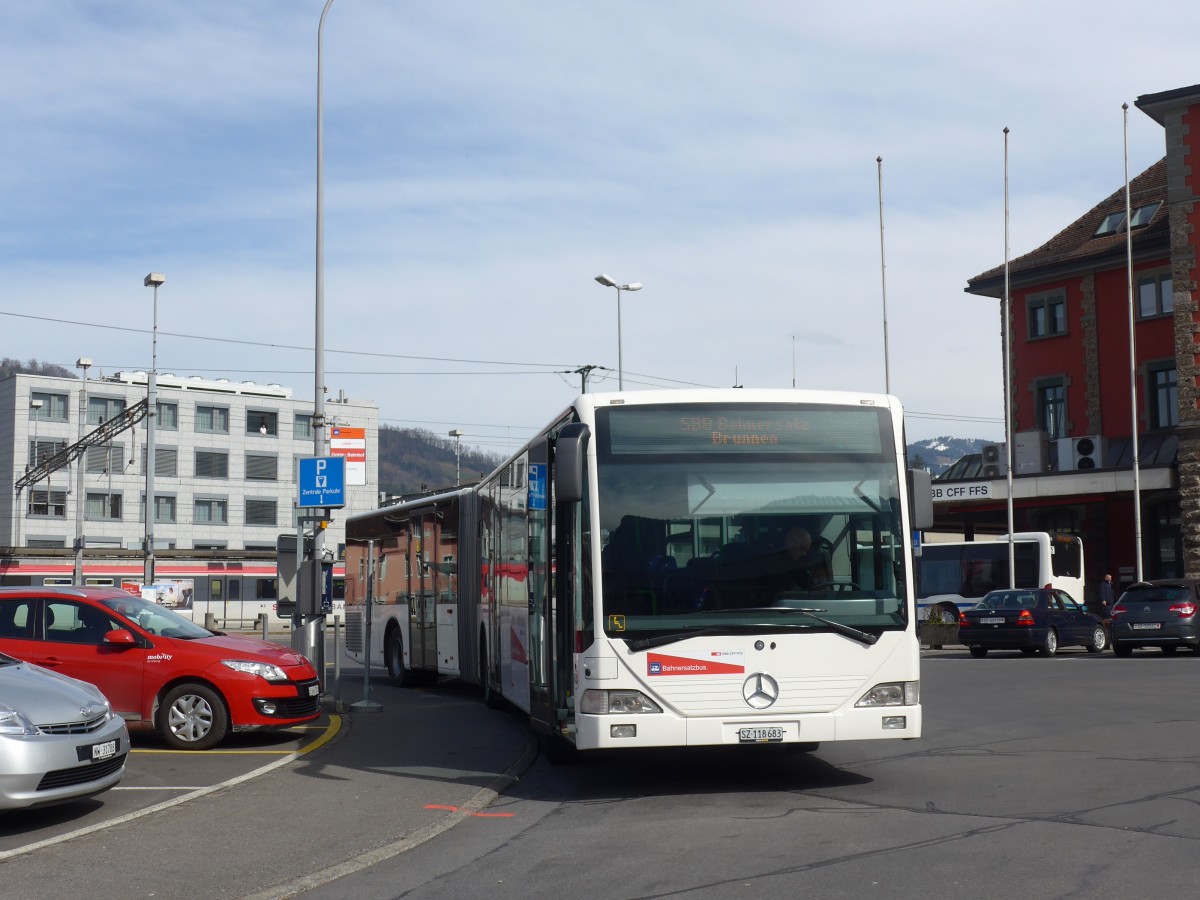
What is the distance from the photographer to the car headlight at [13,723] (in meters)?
Answer: 9.05

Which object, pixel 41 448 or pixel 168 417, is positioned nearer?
pixel 41 448

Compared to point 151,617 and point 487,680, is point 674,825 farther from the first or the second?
point 487,680

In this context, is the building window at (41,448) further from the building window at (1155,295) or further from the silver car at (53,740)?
the silver car at (53,740)

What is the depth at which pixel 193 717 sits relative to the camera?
13508mm

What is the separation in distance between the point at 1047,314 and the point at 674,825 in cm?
4297

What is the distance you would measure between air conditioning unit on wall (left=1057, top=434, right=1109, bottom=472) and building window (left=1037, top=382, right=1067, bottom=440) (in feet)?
3.80

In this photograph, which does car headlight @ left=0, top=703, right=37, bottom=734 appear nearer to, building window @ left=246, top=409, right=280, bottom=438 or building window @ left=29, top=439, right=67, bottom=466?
building window @ left=29, top=439, right=67, bottom=466

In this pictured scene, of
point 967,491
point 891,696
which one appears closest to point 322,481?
point 891,696

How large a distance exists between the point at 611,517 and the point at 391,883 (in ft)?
12.0

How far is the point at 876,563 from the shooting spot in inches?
420

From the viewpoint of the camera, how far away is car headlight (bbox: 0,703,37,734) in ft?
29.7

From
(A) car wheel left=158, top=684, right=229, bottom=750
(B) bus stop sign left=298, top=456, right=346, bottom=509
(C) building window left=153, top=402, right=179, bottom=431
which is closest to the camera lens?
(A) car wheel left=158, top=684, right=229, bottom=750

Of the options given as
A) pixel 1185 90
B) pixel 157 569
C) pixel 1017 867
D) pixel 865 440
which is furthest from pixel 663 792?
pixel 157 569

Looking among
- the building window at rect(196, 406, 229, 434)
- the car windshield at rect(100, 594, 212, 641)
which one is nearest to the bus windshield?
the car windshield at rect(100, 594, 212, 641)
